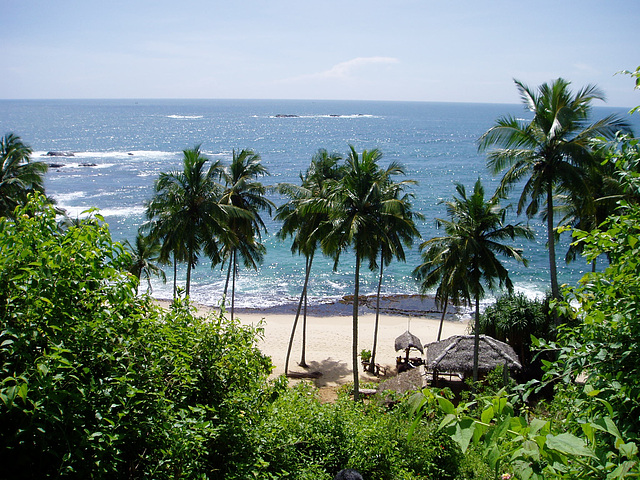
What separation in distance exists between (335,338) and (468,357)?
1062 centimetres

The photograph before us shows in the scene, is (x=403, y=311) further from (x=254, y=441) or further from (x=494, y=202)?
(x=254, y=441)

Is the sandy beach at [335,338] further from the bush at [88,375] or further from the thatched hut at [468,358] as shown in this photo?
the bush at [88,375]

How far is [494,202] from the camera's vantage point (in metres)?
16.6

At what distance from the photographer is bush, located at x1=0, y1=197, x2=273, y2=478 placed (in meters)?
3.52

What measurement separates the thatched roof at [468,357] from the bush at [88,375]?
14.7 meters

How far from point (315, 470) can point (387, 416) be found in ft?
9.38

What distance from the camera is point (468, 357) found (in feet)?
61.0

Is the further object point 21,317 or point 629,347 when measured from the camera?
point 21,317

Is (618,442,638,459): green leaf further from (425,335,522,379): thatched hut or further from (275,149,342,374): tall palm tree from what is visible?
(425,335,522,379): thatched hut

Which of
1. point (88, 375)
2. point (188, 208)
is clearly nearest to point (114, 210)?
point (188, 208)

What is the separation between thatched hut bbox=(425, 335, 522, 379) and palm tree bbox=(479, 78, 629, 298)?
598 cm

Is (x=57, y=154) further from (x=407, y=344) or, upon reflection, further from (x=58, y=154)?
(x=407, y=344)

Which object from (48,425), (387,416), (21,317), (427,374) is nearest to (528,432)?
(48,425)

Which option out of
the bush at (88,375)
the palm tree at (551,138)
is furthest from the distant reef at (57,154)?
the bush at (88,375)
